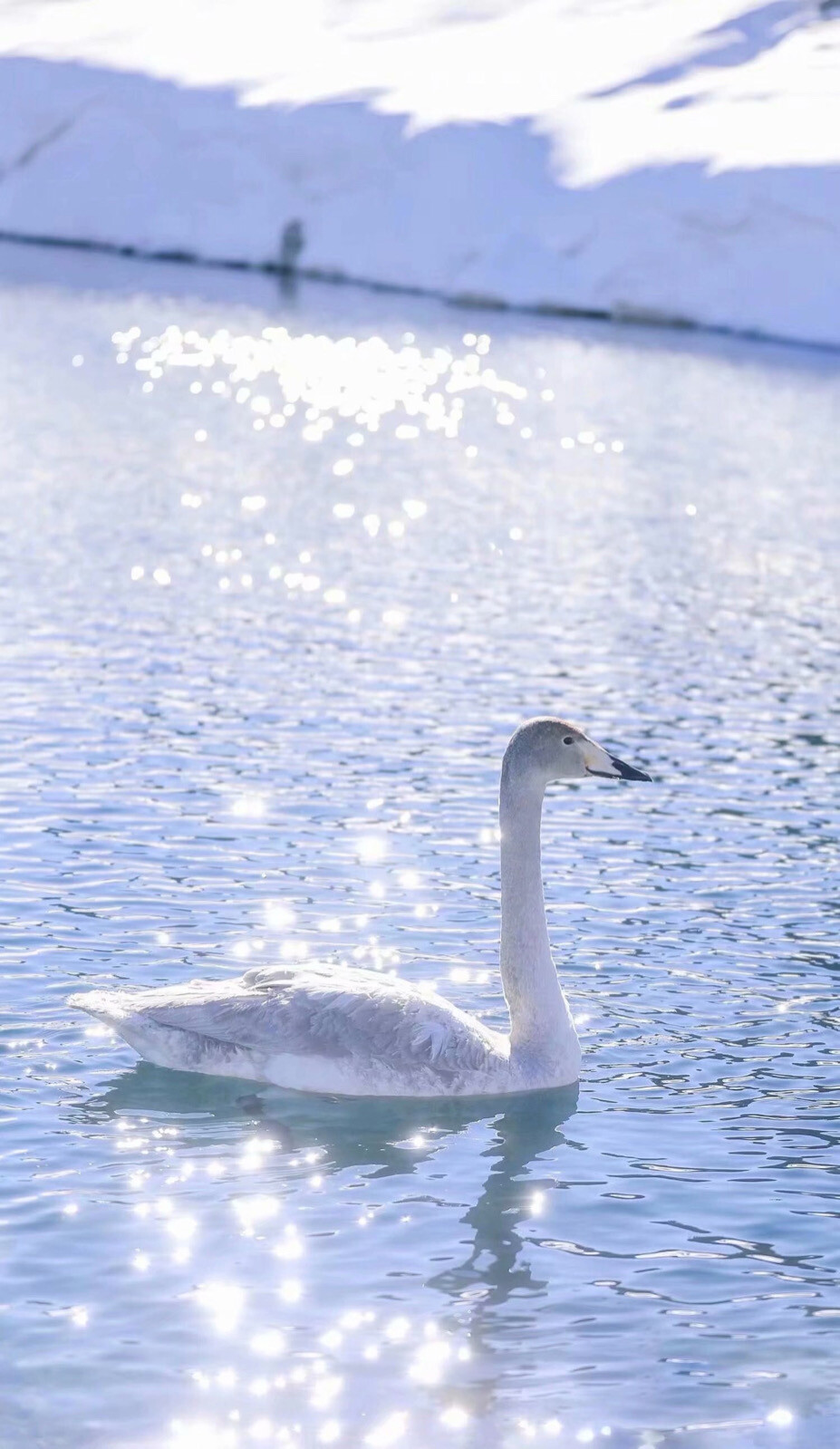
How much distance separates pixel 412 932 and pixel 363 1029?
8.68 ft

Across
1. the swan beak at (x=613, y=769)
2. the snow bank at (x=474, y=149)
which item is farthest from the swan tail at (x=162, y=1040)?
the snow bank at (x=474, y=149)

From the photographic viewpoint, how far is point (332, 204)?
62.2m

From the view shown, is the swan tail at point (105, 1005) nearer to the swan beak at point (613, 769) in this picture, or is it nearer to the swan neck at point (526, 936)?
the swan neck at point (526, 936)

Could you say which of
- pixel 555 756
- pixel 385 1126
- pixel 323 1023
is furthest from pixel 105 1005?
pixel 555 756

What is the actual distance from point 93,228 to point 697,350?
22.2 metres

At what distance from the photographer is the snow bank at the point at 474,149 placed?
55.8 metres

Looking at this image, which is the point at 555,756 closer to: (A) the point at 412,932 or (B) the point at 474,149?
(A) the point at 412,932

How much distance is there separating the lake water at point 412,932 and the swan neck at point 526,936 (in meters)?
0.37

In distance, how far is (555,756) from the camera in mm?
11516

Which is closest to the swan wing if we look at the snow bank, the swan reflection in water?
the swan reflection in water

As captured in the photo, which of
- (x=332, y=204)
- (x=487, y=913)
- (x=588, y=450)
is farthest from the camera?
(x=332, y=204)

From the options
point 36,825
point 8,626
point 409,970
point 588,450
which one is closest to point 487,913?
point 409,970

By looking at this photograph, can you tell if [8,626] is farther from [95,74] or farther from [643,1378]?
[95,74]

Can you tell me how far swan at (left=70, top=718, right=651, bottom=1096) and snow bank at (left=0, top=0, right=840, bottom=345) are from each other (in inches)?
1743
